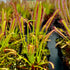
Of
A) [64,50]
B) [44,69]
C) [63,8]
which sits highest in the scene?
[63,8]

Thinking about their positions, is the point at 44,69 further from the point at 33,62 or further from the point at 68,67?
the point at 68,67

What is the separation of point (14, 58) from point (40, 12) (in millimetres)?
334

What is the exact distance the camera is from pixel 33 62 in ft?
2.58

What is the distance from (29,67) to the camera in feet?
2.59

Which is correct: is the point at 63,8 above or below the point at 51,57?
above

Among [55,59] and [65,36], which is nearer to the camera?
[65,36]

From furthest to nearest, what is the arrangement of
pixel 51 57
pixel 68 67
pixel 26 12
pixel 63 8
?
pixel 26 12 < pixel 63 8 < pixel 51 57 < pixel 68 67

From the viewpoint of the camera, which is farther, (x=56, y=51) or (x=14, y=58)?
(x=56, y=51)

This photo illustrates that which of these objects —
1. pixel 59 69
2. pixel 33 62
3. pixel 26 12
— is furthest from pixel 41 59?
pixel 26 12

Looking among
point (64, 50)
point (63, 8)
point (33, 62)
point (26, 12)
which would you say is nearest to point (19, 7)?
point (26, 12)

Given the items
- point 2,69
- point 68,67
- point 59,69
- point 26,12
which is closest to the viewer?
point 2,69

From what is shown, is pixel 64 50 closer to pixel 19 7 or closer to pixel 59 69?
pixel 59 69

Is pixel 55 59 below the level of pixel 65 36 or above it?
below

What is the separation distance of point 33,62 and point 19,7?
4.02ft
